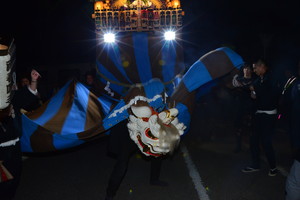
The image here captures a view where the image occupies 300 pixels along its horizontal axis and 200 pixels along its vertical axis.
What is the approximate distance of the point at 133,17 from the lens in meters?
4.04

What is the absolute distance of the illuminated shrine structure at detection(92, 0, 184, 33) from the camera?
3922mm

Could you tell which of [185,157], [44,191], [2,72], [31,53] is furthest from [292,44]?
[31,53]

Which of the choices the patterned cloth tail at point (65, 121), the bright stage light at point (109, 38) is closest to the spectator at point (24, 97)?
the patterned cloth tail at point (65, 121)

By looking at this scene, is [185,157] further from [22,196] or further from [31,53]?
[31,53]

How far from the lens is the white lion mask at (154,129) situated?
304cm

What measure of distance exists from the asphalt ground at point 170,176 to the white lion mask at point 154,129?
657mm

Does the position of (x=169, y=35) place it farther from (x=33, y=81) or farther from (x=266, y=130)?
(x=266, y=130)

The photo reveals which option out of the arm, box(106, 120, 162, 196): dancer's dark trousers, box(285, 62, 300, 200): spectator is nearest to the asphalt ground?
box(106, 120, 162, 196): dancer's dark trousers

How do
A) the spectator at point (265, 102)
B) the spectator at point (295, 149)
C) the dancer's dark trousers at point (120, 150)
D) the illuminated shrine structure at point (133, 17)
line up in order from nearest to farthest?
the spectator at point (295, 149)
the dancer's dark trousers at point (120, 150)
the illuminated shrine structure at point (133, 17)
the spectator at point (265, 102)

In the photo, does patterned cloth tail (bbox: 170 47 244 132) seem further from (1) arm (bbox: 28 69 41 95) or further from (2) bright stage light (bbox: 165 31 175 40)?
(1) arm (bbox: 28 69 41 95)

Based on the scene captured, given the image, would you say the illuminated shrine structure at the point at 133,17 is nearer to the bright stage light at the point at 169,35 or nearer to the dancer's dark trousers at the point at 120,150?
the bright stage light at the point at 169,35

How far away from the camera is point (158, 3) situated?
6.20 meters

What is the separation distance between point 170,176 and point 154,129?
2.14m

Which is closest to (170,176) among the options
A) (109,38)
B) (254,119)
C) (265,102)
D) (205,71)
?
(254,119)
